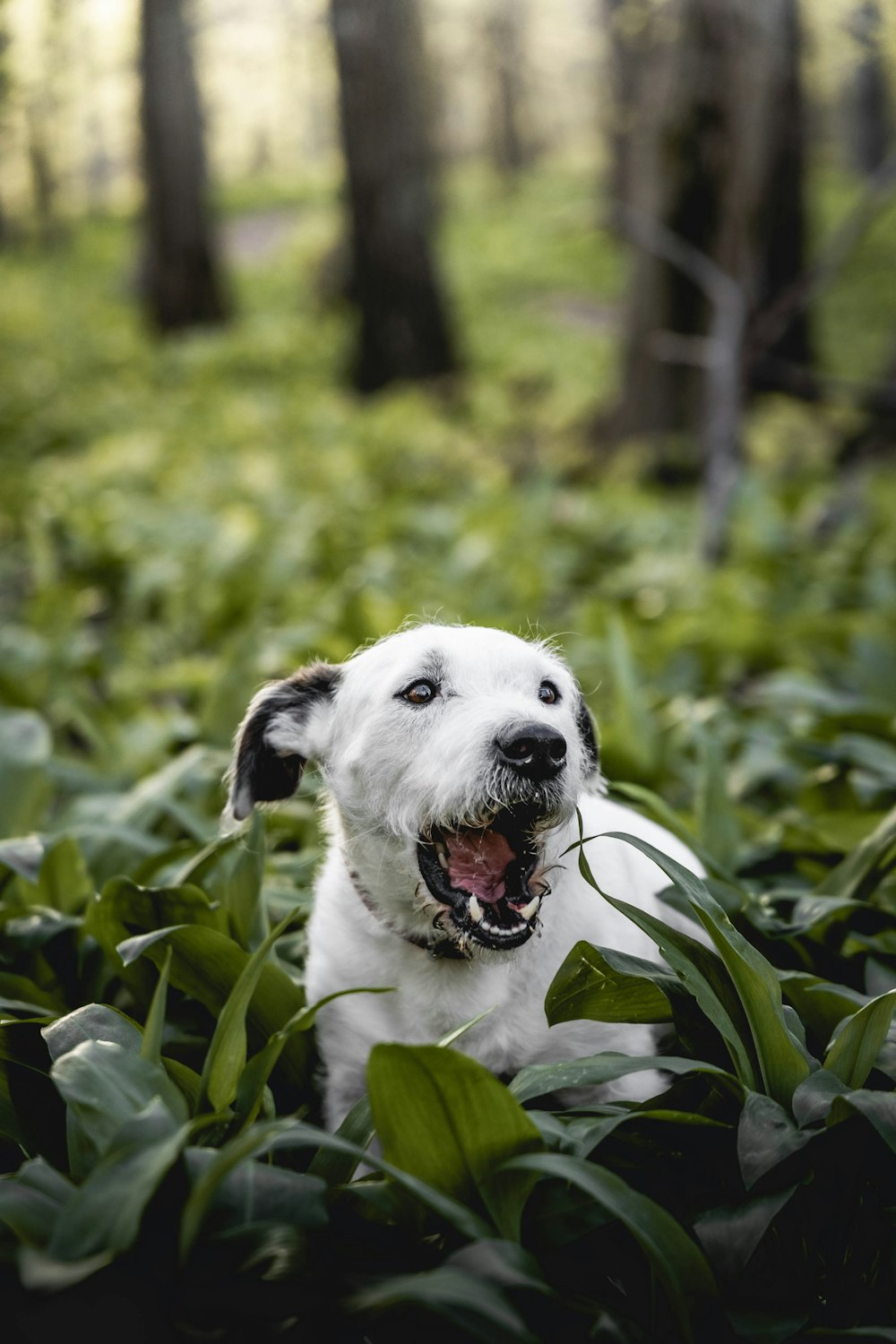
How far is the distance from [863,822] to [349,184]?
9.79m

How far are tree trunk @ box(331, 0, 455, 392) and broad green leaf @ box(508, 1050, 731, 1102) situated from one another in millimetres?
10427

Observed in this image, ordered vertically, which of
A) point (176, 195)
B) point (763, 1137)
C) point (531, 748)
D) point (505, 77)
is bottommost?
point (763, 1137)

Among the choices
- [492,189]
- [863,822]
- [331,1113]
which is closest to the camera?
[331,1113]

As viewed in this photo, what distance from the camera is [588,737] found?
8.25 ft

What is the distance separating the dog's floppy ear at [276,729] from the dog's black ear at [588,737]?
53 cm

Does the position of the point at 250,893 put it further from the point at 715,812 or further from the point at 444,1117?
the point at 715,812

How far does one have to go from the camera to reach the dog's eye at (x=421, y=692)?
7.26 ft

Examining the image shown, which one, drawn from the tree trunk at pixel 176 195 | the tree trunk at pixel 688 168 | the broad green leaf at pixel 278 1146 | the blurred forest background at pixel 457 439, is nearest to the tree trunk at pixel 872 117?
the blurred forest background at pixel 457 439

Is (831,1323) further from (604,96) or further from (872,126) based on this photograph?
(872,126)

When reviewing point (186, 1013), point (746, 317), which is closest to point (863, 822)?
point (186, 1013)

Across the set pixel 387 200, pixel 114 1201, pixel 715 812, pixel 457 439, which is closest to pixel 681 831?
pixel 715 812

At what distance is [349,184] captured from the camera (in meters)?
11.2

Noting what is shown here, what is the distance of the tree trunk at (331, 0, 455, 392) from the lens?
1069 cm

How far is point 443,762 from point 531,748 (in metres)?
0.18
